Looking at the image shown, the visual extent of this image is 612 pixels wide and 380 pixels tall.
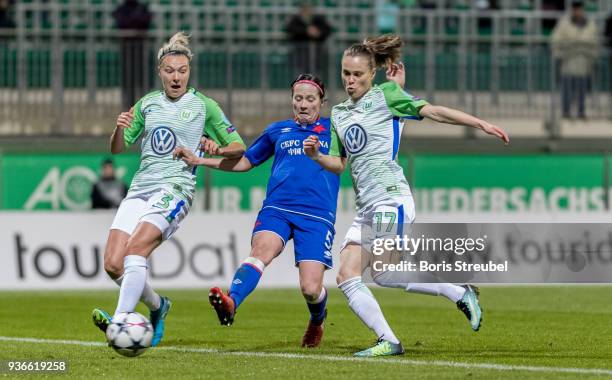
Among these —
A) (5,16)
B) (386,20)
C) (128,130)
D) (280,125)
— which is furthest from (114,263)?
(386,20)

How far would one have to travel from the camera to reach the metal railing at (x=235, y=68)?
73.5 ft

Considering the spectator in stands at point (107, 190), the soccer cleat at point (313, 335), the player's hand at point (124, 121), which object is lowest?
the spectator in stands at point (107, 190)

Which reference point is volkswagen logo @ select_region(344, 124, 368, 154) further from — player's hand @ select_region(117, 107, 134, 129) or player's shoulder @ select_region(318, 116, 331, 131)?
player's hand @ select_region(117, 107, 134, 129)

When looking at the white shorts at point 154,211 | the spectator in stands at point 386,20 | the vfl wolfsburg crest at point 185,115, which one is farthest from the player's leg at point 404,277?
the spectator in stands at point 386,20

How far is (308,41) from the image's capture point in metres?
23.2

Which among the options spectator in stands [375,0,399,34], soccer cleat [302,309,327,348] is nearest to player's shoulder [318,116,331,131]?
soccer cleat [302,309,327,348]

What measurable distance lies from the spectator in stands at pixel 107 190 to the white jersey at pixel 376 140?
11.3 meters

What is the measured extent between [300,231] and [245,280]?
0.71 meters

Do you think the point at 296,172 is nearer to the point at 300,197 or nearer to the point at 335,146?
the point at 300,197

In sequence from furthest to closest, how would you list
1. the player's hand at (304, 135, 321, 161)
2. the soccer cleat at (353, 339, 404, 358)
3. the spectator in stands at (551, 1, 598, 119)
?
the spectator in stands at (551, 1, 598, 119) < the soccer cleat at (353, 339, 404, 358) < the player's hand at (304, 135, 321, 161)

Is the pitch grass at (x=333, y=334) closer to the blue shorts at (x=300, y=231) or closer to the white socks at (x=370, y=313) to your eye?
the white socks at (x=370, y=313)

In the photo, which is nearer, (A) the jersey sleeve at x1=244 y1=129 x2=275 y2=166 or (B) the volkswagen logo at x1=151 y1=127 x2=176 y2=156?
(B) the volkswagen logo at x1=151 y1=127 x2=176 y2=156

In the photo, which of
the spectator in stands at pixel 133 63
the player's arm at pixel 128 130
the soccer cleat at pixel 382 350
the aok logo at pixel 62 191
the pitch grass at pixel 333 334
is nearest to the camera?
the pitch grass at pixel 333 334

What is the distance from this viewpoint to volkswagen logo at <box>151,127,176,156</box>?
10438 mm
